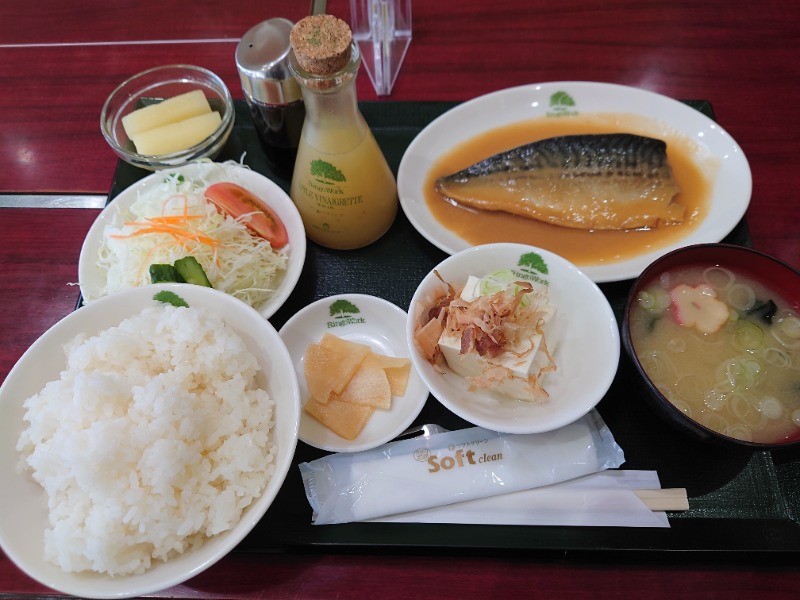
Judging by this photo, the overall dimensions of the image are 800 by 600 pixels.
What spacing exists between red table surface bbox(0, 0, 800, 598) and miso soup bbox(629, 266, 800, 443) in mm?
498

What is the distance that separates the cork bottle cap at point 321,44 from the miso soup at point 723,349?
3.59ft

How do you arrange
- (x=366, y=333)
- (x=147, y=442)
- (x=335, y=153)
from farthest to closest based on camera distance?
(x=366, y=333) < (x=335, y=153) < (x=147, y=442)

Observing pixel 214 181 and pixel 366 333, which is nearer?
pixel 366 333

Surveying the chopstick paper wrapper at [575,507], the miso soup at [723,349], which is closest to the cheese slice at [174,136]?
the chopstick paper wrapper at [575,507]

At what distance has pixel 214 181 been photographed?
2029 millimetres

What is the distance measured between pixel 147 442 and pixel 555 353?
115cm

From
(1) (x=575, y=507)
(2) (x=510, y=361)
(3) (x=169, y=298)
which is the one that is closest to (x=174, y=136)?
(3) (x=169, y=298)

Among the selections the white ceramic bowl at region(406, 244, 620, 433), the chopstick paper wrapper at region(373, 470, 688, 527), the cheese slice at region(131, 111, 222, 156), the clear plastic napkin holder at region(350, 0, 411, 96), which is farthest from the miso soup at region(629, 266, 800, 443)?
the cheese slice at region(131, 111, 222, 156)

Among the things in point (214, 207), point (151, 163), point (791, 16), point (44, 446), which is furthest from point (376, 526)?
point (791, 16)

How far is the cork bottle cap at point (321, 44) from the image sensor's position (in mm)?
1441

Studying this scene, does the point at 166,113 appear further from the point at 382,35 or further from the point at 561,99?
the point at 561,99

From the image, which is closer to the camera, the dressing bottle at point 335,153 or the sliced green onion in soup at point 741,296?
the dressing bottle at point 335,153

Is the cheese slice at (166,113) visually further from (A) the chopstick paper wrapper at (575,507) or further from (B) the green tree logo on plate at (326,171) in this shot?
(A) the chopstick paper wrapper at (575,507)

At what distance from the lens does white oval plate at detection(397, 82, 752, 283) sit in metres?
1.95
